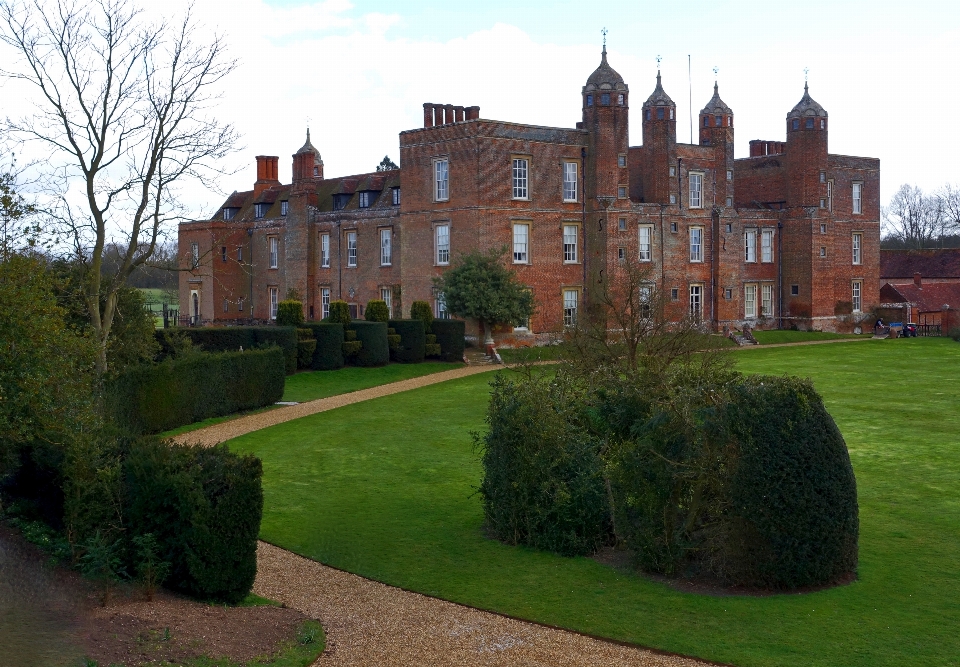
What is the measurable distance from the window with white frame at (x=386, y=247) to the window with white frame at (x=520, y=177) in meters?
7.55

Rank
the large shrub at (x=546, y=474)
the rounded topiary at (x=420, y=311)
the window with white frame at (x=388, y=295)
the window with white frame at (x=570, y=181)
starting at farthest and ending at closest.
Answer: the window with white frame at (x=388, y=295), the window with white frame at (x=570, y=181), the rounded topiary at (x=420, y=311), the large shrub at (x=546, y=474)

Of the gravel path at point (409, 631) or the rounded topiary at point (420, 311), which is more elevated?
the rounded topiary at point (420, 311)

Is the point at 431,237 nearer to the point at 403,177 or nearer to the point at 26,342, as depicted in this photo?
the point at 403,177

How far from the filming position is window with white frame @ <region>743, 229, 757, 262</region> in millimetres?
54875

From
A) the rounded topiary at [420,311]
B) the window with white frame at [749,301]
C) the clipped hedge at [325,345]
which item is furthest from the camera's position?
the window with white frame at [749,301]

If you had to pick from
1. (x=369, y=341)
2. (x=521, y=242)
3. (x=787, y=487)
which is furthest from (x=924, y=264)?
(x=787, y=487)

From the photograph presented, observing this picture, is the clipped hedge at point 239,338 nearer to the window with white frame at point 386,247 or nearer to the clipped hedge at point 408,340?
the clipped hedge at point 408,340

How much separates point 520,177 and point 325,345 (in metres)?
13.3

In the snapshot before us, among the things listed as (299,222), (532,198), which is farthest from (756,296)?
(299,222)

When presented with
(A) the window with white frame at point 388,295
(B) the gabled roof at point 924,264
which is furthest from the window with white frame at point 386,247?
(B) the gabled roof at point 924,264

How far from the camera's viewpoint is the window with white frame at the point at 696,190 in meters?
51.6

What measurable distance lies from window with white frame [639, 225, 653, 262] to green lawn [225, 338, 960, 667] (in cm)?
2303

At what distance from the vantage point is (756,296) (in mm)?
55406

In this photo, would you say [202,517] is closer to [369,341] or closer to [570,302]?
[369,341]
